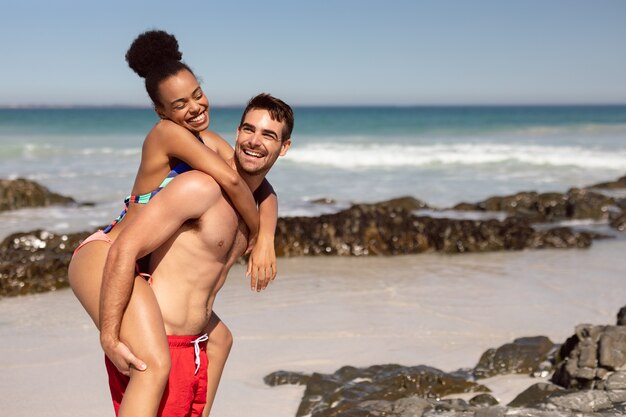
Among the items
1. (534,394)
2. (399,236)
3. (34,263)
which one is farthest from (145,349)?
(399,236)

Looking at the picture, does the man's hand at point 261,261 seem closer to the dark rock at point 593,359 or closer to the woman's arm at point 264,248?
the woman's arm at point 264,248

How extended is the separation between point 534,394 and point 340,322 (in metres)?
2.54

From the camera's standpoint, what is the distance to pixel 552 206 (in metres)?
15.8

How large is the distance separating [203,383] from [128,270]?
797 millimetres

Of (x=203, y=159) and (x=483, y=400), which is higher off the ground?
(x=203, y=159)

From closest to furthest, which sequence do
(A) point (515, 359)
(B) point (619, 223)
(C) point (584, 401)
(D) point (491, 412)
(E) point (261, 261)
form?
1. (E) point (261, 261)
2. (D) point (491, 412)
3. (C) point (584, 401)
4. (A) point (515, 359)
5. (B) point (619, 223)

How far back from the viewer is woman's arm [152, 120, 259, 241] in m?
3.27

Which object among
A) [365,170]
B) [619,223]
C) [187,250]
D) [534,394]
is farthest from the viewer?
[365,170]

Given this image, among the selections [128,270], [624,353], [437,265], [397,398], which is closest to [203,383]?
[128,270]

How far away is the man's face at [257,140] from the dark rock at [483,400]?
2924 mm

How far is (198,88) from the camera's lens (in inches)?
136

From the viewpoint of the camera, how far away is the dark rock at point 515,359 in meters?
6.25

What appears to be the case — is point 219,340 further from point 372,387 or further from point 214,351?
point 372,387

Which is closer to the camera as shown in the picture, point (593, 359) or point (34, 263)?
point (593, 359)
